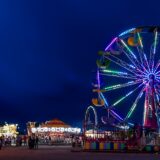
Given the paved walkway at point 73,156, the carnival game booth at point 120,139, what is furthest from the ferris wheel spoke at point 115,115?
the paved walkway at point 73,156

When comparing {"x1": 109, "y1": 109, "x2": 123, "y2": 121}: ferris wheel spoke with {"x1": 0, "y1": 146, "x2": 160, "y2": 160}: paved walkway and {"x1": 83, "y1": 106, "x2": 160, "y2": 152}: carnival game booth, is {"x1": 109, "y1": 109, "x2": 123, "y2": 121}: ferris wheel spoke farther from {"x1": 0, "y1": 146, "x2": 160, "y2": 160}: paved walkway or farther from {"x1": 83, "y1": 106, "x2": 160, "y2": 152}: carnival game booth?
{"x1": 0, "y1": 146, "x2": 160, "y2": 160}: paved walkway

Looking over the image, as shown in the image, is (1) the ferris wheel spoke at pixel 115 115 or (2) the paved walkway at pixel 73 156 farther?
(1) the ferris wheel spoke at pixel 115 115

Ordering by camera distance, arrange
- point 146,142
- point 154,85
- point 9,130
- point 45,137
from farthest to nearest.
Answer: point 9,130, point 45,137, point 154,85, point 146,142

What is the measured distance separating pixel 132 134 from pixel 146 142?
1540mm

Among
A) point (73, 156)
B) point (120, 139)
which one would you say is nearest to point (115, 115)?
point (120, 139)

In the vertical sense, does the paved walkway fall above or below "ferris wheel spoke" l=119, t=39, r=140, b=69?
below

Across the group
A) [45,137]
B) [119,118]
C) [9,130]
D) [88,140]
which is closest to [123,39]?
[119,118]

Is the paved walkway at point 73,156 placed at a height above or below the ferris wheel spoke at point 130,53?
below

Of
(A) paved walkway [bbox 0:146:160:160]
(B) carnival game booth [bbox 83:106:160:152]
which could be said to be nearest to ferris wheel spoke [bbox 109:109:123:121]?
(B) carnival game booth [bbox 83:106:160:152]

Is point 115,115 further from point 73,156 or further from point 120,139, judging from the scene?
point 73,156

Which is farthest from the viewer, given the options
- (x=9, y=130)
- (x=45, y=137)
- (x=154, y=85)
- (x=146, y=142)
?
(x=9, y=130)

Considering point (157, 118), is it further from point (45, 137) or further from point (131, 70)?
point (45, 137)

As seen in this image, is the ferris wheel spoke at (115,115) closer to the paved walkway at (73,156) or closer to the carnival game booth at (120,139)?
the carnival game booth at (120,139)

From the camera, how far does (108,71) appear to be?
4938 centimetres
